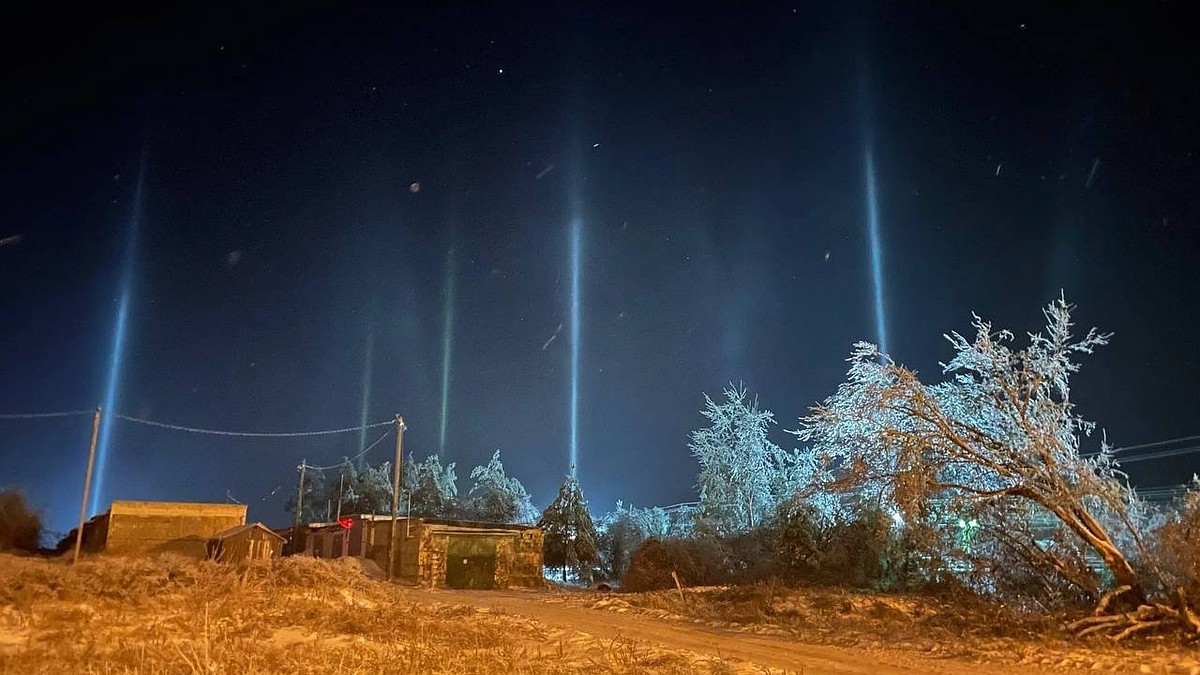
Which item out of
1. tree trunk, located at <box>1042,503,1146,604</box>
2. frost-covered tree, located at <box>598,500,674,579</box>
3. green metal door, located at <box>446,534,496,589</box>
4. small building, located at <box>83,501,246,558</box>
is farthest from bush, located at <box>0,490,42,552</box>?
tree trunk, located at <box>1042,503,1146,604</box>

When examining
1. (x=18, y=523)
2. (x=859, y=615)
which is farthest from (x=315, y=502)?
(x=859, y=615)

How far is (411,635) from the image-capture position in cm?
1261

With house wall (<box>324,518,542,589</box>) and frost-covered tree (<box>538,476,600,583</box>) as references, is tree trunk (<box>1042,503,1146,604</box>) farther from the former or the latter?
frost-covered tree (<box>538,476,600,583</box>)

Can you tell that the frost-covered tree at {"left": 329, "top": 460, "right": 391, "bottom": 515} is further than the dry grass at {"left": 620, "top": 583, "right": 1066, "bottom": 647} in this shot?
Yes

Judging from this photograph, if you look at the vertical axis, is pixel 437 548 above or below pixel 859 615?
above

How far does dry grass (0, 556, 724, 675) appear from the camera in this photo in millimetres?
9523

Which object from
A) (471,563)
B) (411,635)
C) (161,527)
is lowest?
(411,635)

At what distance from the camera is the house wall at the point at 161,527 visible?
36.8m

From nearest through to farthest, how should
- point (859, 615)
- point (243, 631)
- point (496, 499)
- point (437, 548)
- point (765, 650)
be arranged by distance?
point (243, 631)
point (765, 650)
point (859, 615)
point (437, 548)
point (496, 499)

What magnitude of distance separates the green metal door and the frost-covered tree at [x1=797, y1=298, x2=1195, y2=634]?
77.5ft

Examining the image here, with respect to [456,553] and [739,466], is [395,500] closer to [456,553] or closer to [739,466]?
[456,553]

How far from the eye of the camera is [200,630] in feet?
38.4

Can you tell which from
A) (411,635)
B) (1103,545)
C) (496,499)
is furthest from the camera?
(496,499)

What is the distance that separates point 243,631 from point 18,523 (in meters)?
47.7
